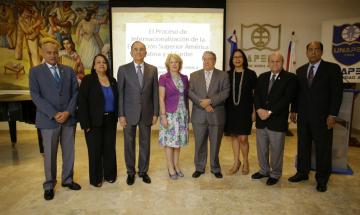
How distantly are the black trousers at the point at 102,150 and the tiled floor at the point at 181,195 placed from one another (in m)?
0.14

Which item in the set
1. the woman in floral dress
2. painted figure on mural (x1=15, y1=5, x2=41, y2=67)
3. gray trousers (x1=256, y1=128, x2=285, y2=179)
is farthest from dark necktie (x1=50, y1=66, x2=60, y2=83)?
painted figure on mural (x1=15, y1=5, x2=41, y2=67)

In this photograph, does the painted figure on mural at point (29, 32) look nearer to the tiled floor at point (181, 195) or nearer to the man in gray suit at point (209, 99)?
the tiled floor at point (181, 195)

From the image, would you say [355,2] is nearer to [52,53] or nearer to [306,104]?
[306,104]

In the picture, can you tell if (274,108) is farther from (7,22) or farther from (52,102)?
(7,22)

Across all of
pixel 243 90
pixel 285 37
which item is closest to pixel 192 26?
pixel 285 37

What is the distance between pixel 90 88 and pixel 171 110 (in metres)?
0.92

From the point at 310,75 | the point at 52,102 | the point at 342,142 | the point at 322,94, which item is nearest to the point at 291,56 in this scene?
the point at 342,142

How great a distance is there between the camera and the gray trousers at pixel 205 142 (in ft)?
11.8

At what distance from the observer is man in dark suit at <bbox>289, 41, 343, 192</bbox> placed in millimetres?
3223

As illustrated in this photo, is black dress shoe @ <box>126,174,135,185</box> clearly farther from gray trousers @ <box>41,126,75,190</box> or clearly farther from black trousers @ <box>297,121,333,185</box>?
black trousers @ <box>297,121,333,185</box>

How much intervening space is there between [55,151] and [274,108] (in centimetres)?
240

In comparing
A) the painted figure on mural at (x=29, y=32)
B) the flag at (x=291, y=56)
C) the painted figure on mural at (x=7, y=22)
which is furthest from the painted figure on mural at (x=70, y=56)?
the flag at (x=291, y=56)

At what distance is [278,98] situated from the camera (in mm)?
3336

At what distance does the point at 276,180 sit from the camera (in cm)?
352
